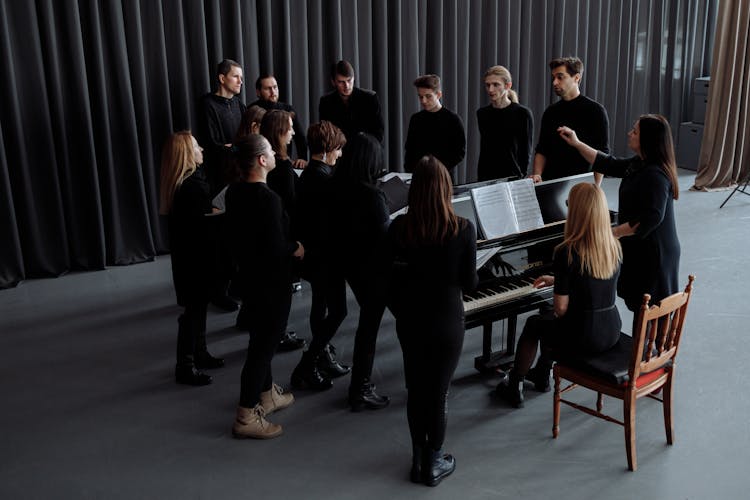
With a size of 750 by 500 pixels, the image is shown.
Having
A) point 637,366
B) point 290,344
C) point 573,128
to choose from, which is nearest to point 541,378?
point 637,366

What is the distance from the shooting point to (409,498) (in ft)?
9.60

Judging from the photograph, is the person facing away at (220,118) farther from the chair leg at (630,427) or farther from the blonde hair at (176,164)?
the chair leg at (630,427)

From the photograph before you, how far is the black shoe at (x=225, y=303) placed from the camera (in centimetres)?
483

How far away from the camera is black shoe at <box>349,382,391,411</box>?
141 inches

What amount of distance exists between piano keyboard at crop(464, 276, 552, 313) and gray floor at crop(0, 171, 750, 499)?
531 mm

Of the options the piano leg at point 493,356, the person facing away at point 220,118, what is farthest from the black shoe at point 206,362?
the person facing away at point 220,118

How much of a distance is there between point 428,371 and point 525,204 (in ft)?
3.82

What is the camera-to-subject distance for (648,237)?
11.3ft

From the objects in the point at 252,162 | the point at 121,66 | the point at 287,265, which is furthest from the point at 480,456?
the point at 121,66

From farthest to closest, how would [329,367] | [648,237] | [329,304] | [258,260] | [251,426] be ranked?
[329,367] → [329,304] → [648,237] → [251,426] → [258,260]

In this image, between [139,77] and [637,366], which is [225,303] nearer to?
[139,77]

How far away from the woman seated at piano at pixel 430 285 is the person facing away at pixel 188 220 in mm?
1113

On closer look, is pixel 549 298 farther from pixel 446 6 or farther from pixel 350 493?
pixel 446 6

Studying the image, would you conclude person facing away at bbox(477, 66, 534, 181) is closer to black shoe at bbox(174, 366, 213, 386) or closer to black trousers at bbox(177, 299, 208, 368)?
black trousers at bbox(177, 299, 208, 368)
